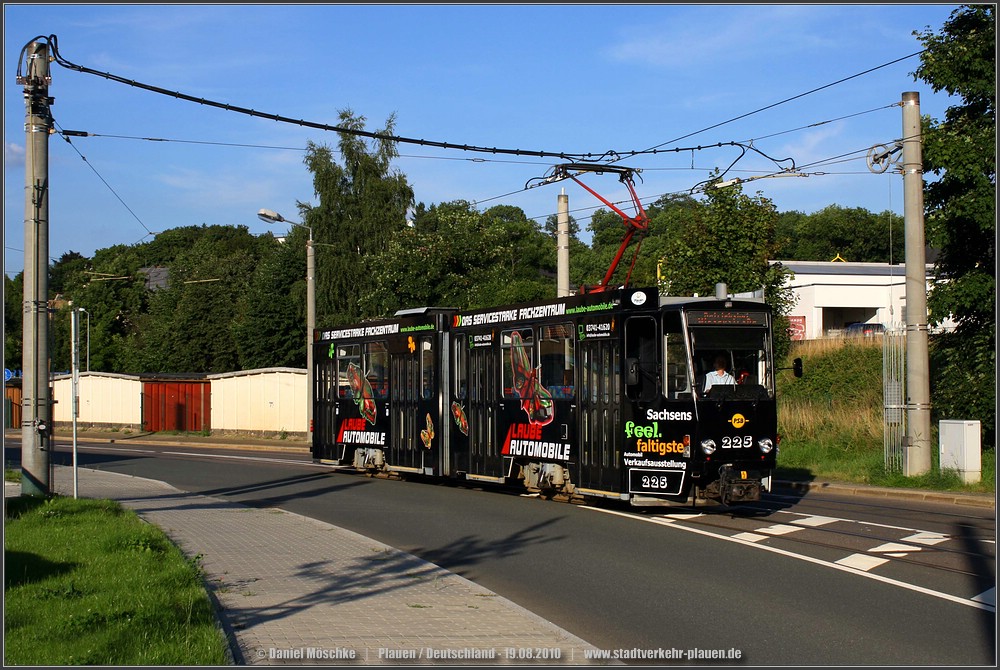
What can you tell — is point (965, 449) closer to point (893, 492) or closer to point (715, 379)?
A: point (893, 492)

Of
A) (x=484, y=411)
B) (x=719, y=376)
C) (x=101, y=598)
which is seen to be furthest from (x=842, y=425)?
(x=101, y=598)

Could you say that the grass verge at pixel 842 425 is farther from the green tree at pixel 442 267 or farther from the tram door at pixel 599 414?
the green tree at pixel 442 267

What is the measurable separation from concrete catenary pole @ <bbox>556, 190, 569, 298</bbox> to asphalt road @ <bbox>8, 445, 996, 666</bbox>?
6774 millimetres

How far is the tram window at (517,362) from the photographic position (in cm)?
1834

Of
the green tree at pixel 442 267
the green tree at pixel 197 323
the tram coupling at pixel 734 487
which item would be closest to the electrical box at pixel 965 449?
the tram coupling at pixel 734 487

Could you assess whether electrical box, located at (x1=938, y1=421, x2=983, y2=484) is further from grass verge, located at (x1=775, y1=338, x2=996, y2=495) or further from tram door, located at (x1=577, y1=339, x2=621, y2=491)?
tram door, located at (x1=577, y1=339, x2=621, y2=491)

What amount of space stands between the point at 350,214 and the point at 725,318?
43779 millimetres

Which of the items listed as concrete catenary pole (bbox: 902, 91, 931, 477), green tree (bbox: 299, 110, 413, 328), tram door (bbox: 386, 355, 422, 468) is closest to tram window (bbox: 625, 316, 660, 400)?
concrete catenary pole (bbox: 902, 91, 931, 477)

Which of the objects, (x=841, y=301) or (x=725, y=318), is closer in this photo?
(x=725, y=318)

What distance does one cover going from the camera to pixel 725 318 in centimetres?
1524

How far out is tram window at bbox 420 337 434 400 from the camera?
21344 millimetres

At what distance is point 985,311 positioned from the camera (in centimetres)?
2044

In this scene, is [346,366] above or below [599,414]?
above

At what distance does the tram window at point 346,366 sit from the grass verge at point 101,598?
1082 centimetres
